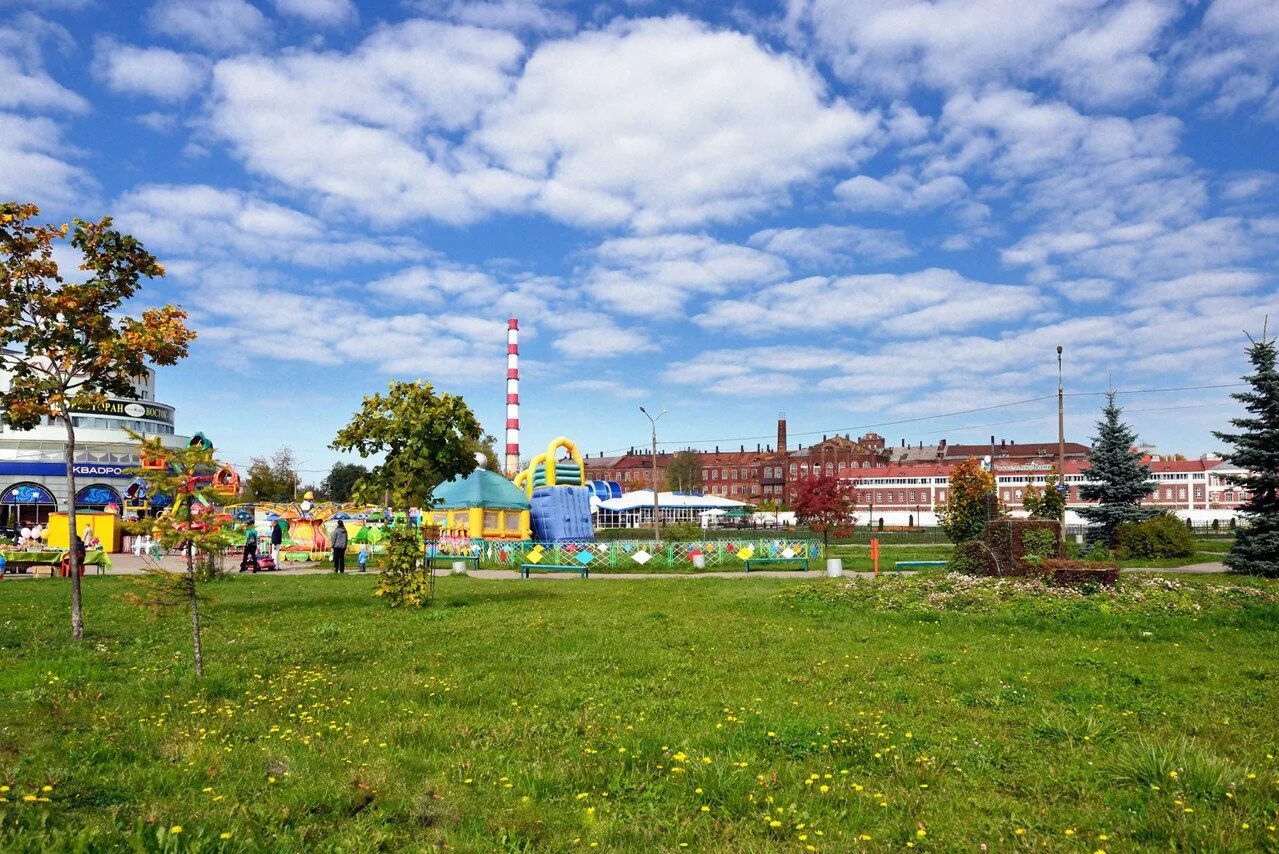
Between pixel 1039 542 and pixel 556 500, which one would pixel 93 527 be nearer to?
pixel 556 500

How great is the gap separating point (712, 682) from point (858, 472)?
394 ft

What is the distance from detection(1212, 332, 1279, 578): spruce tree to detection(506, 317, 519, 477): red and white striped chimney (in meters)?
45.1

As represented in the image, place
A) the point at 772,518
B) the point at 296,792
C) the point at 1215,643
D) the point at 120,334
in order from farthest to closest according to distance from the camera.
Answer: the point at 772,518 < the point at 120,334 < the point at 1215,643 < the point at 296,792

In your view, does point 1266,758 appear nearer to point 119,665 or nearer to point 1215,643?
point 1215,643

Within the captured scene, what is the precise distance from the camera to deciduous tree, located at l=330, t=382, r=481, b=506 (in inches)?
712

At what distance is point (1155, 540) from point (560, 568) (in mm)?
23652

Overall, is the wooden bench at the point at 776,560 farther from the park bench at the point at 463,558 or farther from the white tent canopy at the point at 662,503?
the white tent canopy at the point at 662,503

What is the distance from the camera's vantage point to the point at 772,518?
98562 millimetres

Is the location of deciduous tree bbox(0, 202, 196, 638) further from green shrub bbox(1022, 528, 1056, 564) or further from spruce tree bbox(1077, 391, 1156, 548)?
spruce tree bbox(1077, 391, 1156, 548)

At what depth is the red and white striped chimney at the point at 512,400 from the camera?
63.4 meters

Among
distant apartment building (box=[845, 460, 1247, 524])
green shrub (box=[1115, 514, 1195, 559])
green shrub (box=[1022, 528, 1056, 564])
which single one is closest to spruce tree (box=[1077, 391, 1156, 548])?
green shrub (box=[1115, 514, 1195, 559])

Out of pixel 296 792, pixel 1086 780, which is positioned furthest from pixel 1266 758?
Result: pixel 296 792

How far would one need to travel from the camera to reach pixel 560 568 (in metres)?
31.6

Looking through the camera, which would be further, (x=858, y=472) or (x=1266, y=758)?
(x=858, y=472)
